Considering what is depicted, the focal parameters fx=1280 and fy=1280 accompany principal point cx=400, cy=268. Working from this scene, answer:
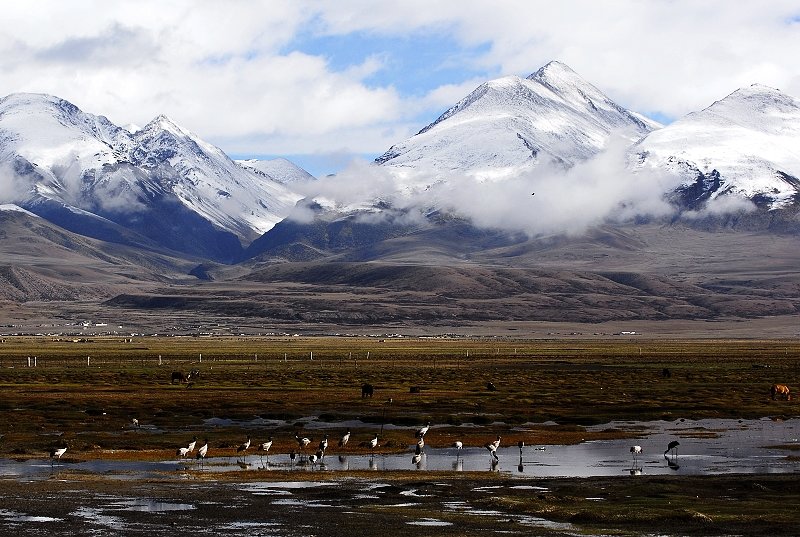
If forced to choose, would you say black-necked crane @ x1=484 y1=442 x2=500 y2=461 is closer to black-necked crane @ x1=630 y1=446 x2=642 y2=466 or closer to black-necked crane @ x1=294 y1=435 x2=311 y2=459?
black-necked crane @ x1=630 y1=446 x2=642 y2=466

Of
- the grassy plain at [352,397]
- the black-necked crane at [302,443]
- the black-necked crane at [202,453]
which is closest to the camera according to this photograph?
the black-necked crane at [202,453]

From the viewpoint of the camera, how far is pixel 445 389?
8738 centimetres

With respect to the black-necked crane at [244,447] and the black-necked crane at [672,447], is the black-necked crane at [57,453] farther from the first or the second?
the black-necked crane at [672,447]

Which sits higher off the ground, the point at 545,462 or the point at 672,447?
the point at 672,447

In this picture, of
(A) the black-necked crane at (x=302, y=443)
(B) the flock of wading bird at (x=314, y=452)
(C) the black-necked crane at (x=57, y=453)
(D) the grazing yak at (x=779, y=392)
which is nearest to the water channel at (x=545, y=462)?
(B) the flock of wading bird at (x=314, y=452)

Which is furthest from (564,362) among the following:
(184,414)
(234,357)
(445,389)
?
(184,414)

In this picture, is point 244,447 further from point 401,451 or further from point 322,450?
point 401,451

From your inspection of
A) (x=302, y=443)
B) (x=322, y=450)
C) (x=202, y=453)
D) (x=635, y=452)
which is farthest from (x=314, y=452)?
(x=635, y=452)

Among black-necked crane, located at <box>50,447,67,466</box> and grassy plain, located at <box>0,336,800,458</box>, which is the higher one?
grassy plain, located at <box>0,336,800,458</box>

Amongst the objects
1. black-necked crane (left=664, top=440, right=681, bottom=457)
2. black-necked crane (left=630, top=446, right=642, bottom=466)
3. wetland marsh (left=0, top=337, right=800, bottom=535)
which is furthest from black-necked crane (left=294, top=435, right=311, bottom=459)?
black-necked crane (left=664, top=440, right=681, bottom=457)

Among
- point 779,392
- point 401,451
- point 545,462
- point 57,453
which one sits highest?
point 779,392

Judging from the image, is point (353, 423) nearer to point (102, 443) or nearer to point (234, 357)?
point (102, 443)

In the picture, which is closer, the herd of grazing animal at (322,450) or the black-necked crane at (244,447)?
the herd of grazing animal at (322,450)

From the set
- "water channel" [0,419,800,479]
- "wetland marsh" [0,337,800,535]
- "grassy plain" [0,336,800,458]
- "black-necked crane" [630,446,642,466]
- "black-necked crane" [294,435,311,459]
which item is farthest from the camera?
"grassy plain" [0,336,800,458]
